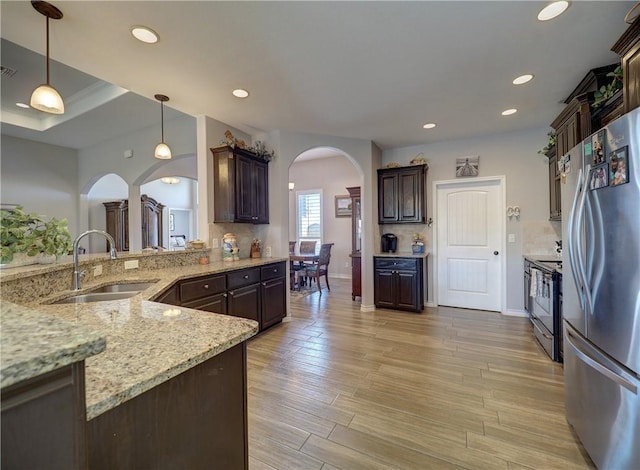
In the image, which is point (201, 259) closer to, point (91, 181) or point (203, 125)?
point (203, 125)

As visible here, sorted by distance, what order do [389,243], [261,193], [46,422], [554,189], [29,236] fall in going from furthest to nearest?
[389,243] → [261,193] → [554,189] → [29,236] → [46,422]

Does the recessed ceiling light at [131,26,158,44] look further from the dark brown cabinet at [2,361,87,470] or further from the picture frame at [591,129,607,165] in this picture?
the picture frame at [591,129,607,165]

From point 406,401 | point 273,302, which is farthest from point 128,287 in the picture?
point 406,401

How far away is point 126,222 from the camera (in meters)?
6.04

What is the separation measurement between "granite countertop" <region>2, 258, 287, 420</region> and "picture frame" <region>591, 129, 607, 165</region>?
1.99m

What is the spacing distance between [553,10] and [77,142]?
6943 mm

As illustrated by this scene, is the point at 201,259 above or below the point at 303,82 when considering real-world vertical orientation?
below

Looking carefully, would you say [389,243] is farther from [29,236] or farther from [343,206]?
[29,236]

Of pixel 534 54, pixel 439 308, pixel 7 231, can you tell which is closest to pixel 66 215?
pixel 7 231

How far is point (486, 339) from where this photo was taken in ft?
11.3

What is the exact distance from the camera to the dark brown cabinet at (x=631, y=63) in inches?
72.2

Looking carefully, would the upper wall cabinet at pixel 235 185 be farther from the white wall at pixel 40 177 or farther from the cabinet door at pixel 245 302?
the white wall at pixel 40 177

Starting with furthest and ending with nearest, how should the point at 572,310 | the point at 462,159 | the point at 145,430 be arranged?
the point at 462,159, the point at 572,310, the point at 145,430

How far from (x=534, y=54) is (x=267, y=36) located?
216 cm
